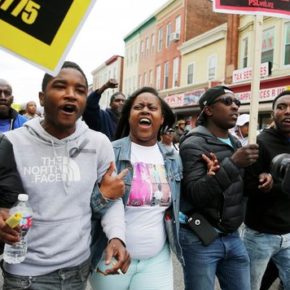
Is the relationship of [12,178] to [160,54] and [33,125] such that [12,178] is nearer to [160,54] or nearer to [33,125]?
[33,125]

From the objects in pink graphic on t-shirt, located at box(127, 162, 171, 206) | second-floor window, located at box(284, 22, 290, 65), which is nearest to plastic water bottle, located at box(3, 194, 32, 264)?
pink graphic on t-shirt, located at box(127, 162, 171, 206)

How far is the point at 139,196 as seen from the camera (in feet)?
8.15

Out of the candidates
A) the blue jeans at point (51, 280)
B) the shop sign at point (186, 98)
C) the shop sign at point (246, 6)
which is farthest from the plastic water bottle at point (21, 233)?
the shop sign at point (186, 98)

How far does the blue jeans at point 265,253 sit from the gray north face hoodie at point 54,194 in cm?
162

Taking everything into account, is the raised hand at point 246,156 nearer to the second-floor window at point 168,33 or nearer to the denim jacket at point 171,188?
the denim jacket at point 171,188

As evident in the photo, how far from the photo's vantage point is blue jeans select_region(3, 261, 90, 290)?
1867 mm

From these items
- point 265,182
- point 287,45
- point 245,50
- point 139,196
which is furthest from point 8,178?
point 245,50

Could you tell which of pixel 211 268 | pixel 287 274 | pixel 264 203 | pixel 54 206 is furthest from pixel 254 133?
pixel 54 206

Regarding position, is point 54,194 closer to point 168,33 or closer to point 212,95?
point 212,95

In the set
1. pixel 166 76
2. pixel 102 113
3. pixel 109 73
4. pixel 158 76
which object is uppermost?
pixel 109 73

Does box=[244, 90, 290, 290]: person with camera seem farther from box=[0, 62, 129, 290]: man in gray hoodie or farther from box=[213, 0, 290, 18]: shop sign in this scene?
box=[0, 62, 129, 290]: man in gray hoodie

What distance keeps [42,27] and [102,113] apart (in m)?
3.28

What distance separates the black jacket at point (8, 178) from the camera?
68.6 inches

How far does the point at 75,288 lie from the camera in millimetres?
2002
